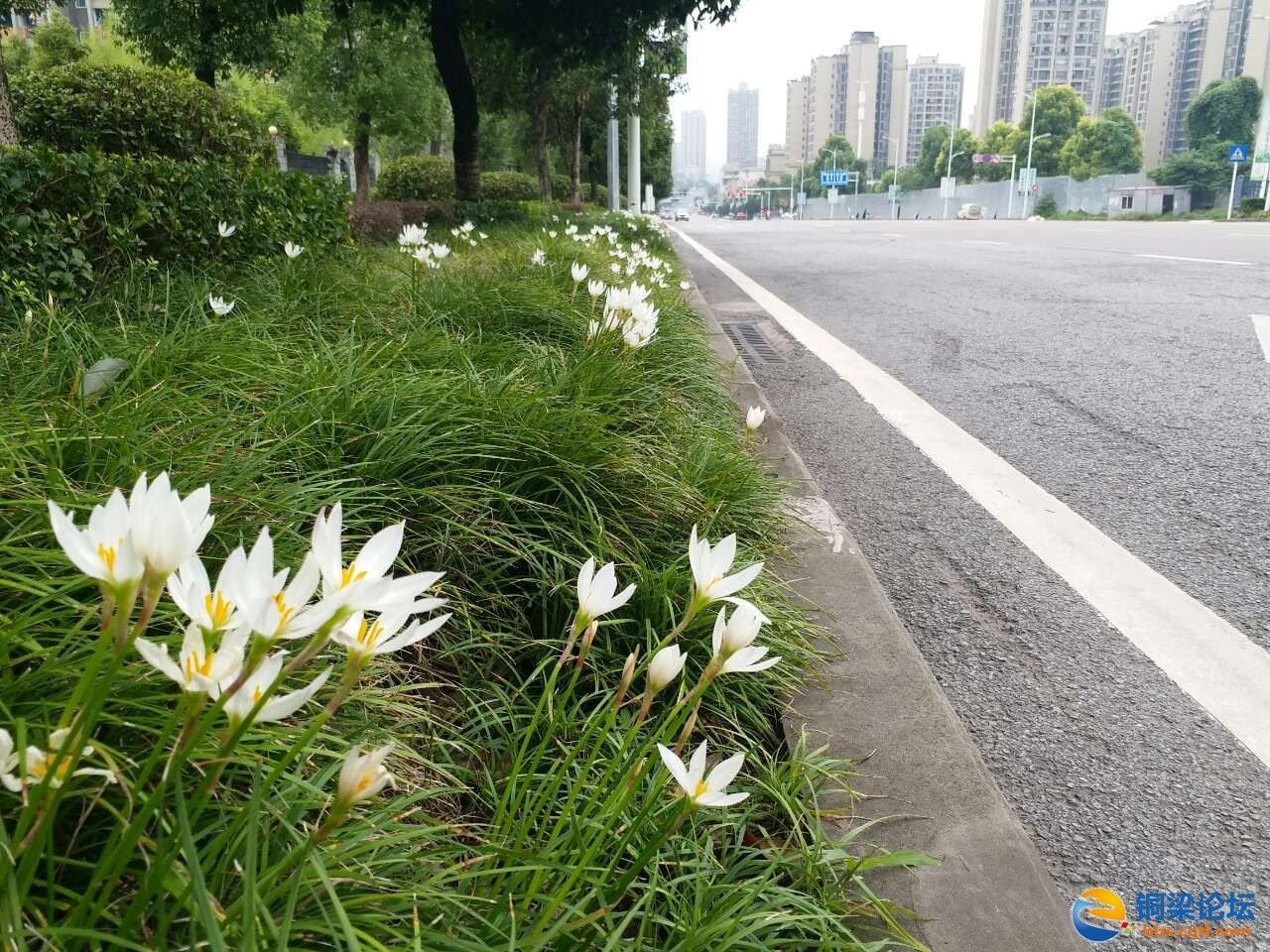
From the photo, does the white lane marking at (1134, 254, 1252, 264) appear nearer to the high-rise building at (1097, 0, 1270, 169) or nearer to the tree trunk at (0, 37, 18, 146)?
the tree trunk at (0, 37, 18, 146)

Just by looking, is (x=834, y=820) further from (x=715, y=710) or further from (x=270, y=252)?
(x=270, y=252)

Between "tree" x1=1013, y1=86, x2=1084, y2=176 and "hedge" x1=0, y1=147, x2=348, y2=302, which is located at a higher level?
"tree" x1=1013, y1=86, x2=1084, y2=176

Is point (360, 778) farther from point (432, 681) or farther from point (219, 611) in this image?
point (432, 681)

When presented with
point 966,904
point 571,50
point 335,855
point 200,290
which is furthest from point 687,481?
point 571,50

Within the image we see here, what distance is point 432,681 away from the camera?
1715 mm

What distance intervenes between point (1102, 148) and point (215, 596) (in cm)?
9452

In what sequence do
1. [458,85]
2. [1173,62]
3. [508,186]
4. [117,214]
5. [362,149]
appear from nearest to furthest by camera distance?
1. [117,214]
2. [458,85]
3. [508,186]
4. [362,149]
5. [1173,62]

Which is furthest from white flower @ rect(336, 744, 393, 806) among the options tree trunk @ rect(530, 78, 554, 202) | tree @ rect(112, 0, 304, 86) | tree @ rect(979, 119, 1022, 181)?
tree @ rect(979, 119, 1022, 181)

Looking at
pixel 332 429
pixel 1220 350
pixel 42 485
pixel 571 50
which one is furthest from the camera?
pixel 571 50

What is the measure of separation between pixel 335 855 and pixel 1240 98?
96158mm

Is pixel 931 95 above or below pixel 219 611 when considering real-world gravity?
above

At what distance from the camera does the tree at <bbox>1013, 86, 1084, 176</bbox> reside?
8669 centimetres

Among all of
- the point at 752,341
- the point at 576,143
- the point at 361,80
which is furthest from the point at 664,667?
the point at 576,143

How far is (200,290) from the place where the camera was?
3543mm
